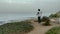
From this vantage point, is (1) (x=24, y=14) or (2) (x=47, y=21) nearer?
(2) (x=47, y=21)

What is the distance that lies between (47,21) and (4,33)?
5.98 meters

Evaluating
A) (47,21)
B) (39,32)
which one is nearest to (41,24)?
(47,21)

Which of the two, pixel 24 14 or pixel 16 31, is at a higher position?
pixel 16 31

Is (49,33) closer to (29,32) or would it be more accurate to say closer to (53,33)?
(53,33)

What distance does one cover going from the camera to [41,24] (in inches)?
730

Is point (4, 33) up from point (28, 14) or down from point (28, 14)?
up

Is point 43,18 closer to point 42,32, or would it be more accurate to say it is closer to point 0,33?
point 42,32

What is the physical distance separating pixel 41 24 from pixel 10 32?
525 centimetres

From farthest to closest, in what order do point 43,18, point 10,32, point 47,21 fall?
point 43,18 → point 47,21 → point 10,32

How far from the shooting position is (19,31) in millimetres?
14445

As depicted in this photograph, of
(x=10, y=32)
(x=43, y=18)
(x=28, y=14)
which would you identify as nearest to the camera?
(x=10, y=32)

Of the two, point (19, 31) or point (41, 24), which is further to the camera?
point (41, 24)

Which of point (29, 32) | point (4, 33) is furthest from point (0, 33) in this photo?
point (29, 32)

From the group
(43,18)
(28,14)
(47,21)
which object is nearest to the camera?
(47,21)
